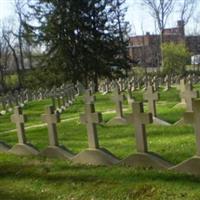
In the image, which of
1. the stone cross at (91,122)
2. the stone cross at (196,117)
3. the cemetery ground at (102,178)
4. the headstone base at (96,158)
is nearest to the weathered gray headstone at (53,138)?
the cemetery ground at (102,178)

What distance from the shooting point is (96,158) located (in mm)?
7836

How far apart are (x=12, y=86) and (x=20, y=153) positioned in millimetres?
55626

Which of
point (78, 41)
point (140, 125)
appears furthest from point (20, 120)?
point (78, 41)

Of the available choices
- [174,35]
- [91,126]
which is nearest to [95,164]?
[91,126]

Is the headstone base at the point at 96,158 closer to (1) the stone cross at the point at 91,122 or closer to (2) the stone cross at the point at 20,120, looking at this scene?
(1) the stone cross at the point at 91,122

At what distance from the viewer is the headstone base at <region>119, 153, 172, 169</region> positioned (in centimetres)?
697

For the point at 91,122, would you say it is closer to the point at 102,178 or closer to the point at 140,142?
the point at 140,142

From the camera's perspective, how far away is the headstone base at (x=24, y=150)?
9.14m

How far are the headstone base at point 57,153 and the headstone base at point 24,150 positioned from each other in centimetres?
34

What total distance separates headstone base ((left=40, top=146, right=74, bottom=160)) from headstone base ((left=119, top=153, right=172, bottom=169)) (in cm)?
125

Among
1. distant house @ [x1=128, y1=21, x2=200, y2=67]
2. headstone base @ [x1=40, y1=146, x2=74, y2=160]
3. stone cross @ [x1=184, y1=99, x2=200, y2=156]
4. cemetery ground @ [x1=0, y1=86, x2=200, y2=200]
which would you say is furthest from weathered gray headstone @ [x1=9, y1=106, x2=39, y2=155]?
distant house @ [x1=128, y1=21, x2=200, y2=67]

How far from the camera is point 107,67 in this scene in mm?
42469

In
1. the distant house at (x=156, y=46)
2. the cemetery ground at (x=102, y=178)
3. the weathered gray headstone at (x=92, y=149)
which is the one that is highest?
the distant house at (x=156, y=46)

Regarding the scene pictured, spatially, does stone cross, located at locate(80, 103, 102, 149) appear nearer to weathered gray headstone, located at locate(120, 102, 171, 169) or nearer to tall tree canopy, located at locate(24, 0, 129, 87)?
weathered gray headstone, located at locate(120, 102, 171, 169)
